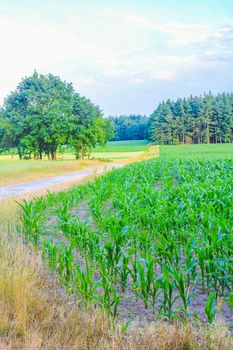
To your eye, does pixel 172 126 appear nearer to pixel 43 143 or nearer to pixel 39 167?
pixel 43 143

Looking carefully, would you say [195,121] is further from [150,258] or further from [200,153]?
[150,258]

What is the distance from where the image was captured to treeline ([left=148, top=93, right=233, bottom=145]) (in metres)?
97.2

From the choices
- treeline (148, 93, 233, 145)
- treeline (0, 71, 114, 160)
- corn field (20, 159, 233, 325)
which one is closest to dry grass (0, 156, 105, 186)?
treeline (0, 71, 114, 160)

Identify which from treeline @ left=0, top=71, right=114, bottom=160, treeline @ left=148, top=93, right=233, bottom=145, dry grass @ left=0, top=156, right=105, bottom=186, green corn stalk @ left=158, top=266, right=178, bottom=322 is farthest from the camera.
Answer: treeline @ left=148, top=93, right=233, bottom=145

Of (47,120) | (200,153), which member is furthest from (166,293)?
(200,153)

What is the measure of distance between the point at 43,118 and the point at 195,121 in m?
62.4

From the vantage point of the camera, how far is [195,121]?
99.6 meters

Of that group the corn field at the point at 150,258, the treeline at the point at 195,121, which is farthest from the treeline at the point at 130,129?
the corn field at the point at 150,258

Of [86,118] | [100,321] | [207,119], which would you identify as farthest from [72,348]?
[207,119]

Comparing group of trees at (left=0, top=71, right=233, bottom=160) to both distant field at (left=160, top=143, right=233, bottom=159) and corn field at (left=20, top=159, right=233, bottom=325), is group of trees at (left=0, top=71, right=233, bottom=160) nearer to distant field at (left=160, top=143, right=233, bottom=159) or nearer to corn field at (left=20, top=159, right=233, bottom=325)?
distant field at (left=160, top=143, right=233, bottom=159)

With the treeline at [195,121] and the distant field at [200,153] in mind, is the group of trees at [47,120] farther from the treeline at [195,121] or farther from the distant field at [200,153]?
the treeline at [195,121]

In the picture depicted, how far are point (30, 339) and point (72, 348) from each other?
0.42 m

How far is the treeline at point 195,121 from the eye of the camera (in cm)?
9719

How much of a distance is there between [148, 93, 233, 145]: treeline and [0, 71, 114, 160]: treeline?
50428mm
